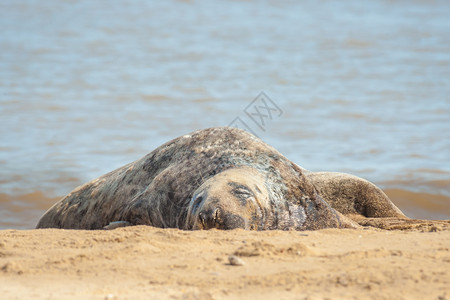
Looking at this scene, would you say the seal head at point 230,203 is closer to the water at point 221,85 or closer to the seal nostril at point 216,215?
the seal nostril at point 216,215

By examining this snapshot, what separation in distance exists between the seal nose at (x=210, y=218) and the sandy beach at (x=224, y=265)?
195 mm

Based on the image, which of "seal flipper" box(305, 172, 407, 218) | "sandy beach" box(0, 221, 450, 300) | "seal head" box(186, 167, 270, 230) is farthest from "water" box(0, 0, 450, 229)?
"sandy beach" box(0, 221, 450, 300)

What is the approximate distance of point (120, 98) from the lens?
1355 cm

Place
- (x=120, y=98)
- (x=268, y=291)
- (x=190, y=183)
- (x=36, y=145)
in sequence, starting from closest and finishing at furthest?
(x=268, y=291)
(x=190, y=183)
(x=36, y=145)
(x=120, y=98)

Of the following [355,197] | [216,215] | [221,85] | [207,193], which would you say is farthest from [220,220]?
[221,85]

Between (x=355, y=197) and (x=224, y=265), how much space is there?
3.38m

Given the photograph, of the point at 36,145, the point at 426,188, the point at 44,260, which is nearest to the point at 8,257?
the point at 44,260

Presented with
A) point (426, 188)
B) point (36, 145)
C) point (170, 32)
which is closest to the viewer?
point (426, 188)

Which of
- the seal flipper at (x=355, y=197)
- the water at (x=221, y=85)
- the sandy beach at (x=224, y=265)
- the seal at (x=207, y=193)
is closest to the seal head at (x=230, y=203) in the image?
the seal at (x=207, y=193)

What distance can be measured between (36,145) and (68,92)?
11.8 feet

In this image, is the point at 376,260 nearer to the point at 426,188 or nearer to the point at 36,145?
the point at 426,188

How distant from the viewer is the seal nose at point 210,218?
4.49m

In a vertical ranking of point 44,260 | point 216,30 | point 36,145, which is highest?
point 216,30

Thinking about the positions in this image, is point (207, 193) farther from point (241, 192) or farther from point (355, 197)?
point (355, 197)
